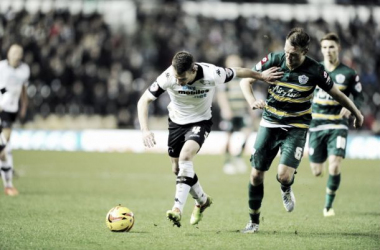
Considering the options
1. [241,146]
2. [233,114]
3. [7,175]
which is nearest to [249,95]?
[7,175]

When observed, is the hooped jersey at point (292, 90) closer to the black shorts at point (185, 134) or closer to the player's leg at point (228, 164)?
the black shorts at point (185, 134)

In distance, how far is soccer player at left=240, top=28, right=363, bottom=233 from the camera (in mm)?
8773

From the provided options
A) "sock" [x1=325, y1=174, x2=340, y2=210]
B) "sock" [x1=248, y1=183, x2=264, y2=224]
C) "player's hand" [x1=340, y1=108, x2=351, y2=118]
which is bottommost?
"sock" [x1=325, y1=174, x2=340, y2=210]

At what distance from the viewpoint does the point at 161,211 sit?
11.1 meters

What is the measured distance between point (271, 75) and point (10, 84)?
7.15 m

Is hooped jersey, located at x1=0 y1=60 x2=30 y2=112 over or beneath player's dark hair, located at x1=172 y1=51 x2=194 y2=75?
beneath

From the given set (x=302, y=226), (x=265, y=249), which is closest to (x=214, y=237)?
(x=265, y=249)

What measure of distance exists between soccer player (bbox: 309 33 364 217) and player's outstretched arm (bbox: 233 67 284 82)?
2483 mm

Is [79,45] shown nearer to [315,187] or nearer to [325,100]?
[315,187]

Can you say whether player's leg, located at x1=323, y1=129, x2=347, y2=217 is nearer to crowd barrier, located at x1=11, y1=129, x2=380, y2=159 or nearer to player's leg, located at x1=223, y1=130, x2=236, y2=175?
player's leg, located at x1=223, y1=130, x2=236, y2=175

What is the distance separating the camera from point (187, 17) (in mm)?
31844

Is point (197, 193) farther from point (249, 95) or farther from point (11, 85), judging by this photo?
point (11, 85)

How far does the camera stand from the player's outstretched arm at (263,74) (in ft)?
28.3

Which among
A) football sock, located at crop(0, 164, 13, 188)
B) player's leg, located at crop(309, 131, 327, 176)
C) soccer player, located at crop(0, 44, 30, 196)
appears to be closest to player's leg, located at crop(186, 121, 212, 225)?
player's leg, located at crop(309, 131, 327, 176)
